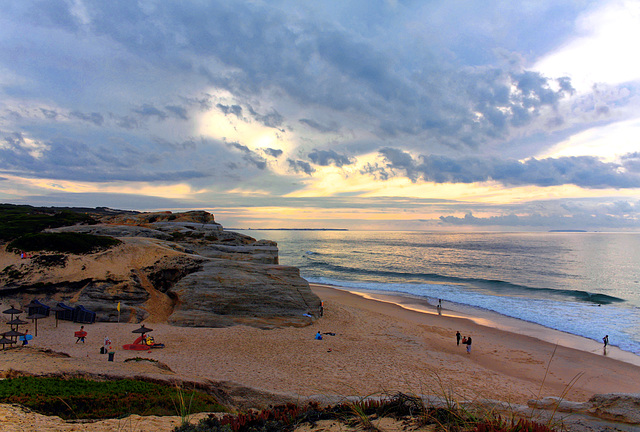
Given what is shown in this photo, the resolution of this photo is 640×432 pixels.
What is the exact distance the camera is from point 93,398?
6285mm

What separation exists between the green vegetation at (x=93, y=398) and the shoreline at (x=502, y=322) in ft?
80.8

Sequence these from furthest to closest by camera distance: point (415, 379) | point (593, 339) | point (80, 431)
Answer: point (593, 339), point (415, 379), point (80, 431)

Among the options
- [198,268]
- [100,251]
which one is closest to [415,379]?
[198,268]

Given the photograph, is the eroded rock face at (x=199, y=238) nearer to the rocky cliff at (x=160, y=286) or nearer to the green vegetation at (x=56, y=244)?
the rocky cliff at (x=160, y=286)

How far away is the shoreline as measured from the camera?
20.3 metres

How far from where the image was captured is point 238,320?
20391mm

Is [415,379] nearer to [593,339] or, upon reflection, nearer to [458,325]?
[458,325]

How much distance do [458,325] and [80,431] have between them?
26070 millimetres

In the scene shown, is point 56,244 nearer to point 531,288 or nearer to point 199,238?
point 199,238

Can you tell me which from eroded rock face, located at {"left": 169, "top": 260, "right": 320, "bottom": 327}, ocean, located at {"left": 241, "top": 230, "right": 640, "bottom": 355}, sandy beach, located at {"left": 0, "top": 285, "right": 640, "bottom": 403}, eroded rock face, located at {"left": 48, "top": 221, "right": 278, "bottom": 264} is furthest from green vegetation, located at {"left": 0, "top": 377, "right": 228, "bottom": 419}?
ocean, located at {"left": 241, "top": 230, "right": 640, "bottom": 355}

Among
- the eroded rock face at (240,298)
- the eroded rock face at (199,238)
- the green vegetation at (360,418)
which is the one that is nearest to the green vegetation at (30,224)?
the eroded rock face at (199,238)

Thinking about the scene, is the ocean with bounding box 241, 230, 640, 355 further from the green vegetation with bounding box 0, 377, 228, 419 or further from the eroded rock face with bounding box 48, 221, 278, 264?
the green vegetation with bounding box 0, 377, 228, 419

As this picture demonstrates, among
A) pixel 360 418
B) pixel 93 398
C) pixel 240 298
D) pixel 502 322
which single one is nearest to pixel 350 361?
pixel 240 298

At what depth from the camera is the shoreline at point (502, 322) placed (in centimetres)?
2027
